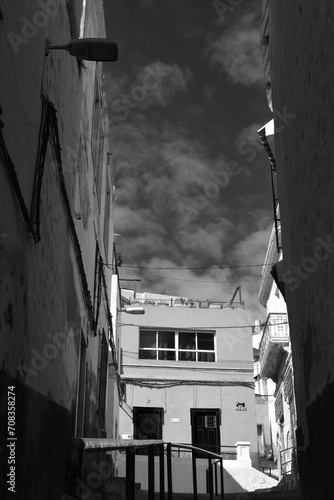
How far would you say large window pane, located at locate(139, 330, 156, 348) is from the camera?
26.5 m

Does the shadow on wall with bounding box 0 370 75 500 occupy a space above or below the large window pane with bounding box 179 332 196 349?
below

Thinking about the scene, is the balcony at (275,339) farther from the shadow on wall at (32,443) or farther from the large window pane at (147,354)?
the shadow on wall at (32,443)

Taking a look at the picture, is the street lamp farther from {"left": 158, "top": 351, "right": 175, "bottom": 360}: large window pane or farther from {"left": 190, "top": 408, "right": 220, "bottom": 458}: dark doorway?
{"left": 158, "top": 351, "right": 175, "bottom": 360}: large window pane

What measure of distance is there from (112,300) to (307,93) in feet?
42.0

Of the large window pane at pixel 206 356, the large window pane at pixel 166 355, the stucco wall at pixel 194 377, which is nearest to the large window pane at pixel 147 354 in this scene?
the large window pane at pixel 166 355

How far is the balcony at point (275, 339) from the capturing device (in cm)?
2166

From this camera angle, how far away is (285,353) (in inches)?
875

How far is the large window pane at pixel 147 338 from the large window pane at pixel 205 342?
193 centimetres

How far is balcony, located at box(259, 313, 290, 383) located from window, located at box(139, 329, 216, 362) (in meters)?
3.24

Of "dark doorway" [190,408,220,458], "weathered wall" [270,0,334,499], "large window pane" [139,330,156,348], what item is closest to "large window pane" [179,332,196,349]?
"large window pane" [139,330,156,348]

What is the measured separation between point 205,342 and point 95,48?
22.0 meters

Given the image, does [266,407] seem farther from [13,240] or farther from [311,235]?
[13,240]

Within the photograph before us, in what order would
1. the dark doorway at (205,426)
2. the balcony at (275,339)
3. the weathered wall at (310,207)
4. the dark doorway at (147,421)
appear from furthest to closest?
the dark doorway at (147,421), the dark doorway at (205,426), the balcony at (275,339), the weathered wall at (310,207)

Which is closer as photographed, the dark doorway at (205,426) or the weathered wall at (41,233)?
the weathered wall at (41,233)
